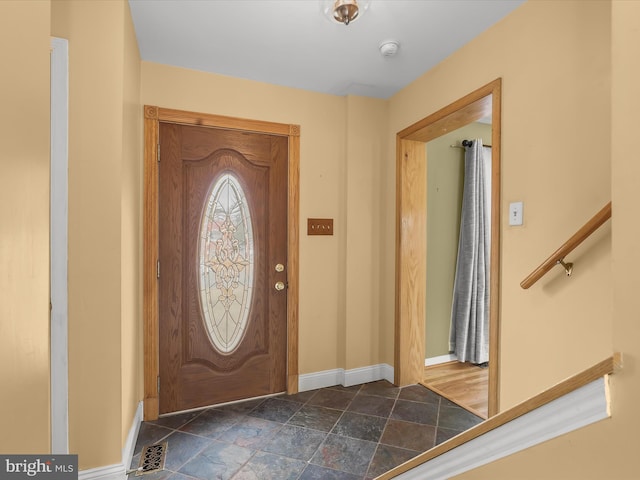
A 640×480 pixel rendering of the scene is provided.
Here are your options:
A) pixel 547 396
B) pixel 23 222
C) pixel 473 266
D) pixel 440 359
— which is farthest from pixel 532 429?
pixel 440 359

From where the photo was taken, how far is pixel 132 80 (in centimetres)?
195

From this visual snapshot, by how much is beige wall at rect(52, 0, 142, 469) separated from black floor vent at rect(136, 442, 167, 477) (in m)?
0.23

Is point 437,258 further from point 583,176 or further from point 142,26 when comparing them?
point 142,26

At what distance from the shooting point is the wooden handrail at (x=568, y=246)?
4.34 feet

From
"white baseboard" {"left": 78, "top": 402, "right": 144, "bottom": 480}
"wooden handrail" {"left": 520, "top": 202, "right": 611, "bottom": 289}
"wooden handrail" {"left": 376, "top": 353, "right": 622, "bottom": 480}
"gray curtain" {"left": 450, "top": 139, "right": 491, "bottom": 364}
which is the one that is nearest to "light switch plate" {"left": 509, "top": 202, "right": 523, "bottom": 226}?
"wooden handrail" {"left": 520, "top": 202, "right": 611, "bottom": 289}

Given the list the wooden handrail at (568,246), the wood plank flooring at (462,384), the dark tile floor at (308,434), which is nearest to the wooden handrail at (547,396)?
the wooden handrail at (568,246)

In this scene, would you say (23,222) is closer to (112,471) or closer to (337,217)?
(112,471)

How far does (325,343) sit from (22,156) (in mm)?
2512

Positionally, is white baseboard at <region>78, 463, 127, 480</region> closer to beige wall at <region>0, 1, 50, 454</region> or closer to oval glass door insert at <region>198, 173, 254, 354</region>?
oval glass door insert at <region>198, 173, 254, 354</region>

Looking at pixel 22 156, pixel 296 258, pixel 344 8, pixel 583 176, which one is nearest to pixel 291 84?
pixel 344 8

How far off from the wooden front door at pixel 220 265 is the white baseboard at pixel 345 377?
7.8 inches

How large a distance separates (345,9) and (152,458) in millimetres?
2649

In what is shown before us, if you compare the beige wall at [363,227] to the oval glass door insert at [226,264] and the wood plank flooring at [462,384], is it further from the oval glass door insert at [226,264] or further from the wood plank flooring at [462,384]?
the oval glass door insert at [226,264]

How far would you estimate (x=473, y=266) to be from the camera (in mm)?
3330
